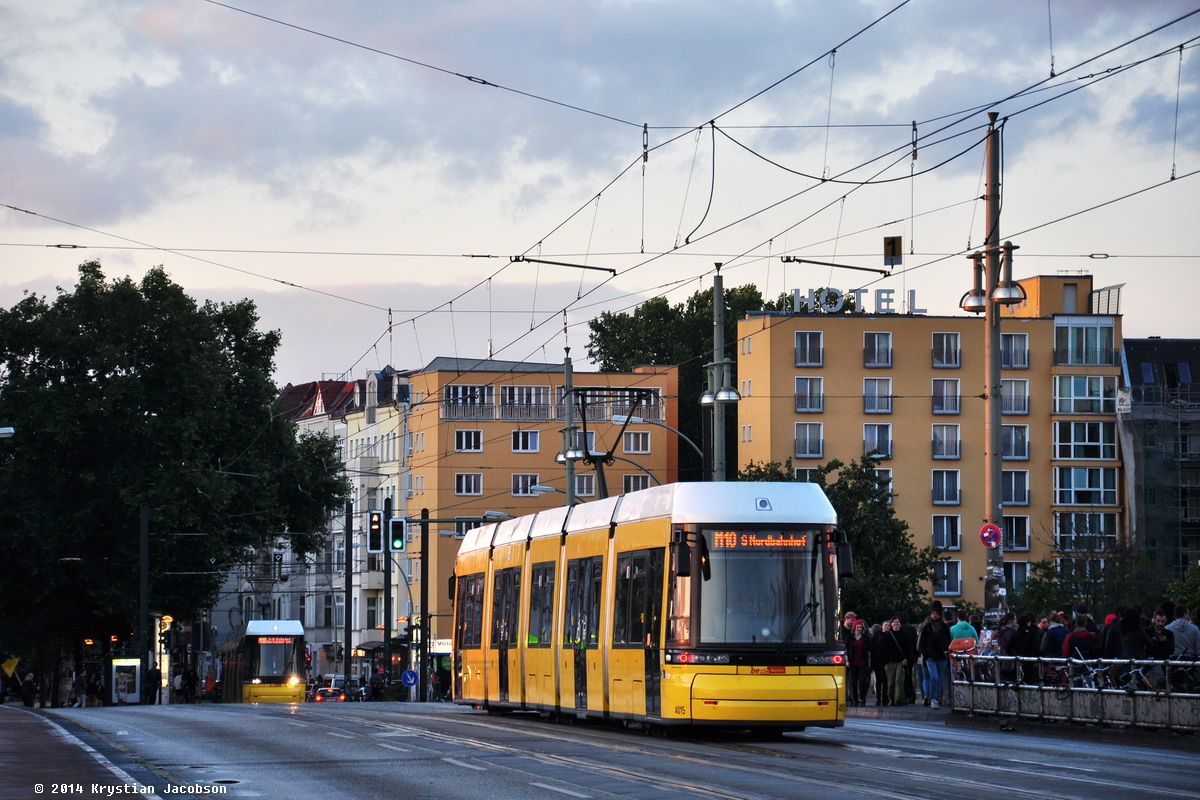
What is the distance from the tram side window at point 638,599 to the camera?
20.9 m

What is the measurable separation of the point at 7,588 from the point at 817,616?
143 feet

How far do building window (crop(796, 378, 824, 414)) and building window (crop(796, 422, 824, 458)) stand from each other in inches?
27.6

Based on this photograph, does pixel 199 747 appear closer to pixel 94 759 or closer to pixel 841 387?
pixel 94 759

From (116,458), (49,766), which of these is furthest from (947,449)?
(49,766)

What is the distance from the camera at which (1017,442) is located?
304 ft

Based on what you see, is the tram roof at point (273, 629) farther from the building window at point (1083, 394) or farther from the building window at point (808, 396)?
the building window at point (1083, 394)

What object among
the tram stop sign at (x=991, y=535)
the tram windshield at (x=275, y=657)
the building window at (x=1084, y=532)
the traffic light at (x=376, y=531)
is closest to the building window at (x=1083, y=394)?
the building window at (x=1084, y=532)

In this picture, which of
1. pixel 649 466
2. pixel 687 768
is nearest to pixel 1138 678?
pixel 687 768

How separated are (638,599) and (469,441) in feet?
270

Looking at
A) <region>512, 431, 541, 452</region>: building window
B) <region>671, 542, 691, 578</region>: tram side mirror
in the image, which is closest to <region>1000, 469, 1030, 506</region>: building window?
<region>512, 431, 541, 452</region>: building window

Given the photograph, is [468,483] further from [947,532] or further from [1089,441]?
[1089,441]

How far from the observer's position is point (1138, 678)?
20.9 m

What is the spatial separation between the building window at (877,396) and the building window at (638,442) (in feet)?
53.2

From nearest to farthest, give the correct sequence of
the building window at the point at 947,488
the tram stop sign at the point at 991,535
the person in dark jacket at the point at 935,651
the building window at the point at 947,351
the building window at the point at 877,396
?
the tram stop sign at the point at 991,535 → the person in dark jacket at the point at 935,651 → the building window at the point at 947,488 → the building window at the point at 877,396 → the building window at the point at 947,351
